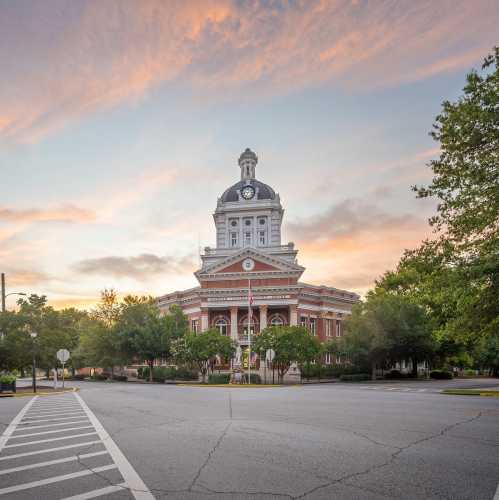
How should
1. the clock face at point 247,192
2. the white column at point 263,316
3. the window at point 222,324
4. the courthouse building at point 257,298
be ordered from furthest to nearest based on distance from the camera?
the clock face at point 247,192, the window at point 222,324, the courthouse building at point 257,298, the white column at point 263,316

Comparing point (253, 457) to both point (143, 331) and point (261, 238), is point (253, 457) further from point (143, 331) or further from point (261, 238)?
point (261, 238)

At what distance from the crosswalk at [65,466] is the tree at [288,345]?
33.0 metres

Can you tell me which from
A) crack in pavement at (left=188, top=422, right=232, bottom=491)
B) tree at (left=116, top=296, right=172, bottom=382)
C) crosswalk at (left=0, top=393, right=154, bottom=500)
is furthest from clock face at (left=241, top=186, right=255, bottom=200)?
crack in pavement at (left=188, top=422, right=232, bottom=491)

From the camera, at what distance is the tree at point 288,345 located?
145ft

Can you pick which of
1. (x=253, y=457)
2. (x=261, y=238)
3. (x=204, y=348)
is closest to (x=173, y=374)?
(x=204, y=348)

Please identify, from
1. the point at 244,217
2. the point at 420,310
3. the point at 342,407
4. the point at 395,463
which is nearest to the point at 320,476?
the point at 395,463

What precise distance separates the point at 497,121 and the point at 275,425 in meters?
11.9

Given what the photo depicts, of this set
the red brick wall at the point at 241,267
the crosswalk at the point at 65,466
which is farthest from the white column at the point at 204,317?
the crosswalk at the point at 65,466

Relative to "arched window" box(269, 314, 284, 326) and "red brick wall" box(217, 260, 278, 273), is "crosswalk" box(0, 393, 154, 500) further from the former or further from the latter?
"arched window" box(269, 314, 284, 326)

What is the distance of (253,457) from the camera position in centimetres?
790

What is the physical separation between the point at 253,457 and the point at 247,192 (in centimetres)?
8038

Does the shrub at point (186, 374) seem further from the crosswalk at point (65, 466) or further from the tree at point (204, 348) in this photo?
the crosswalk at point (65, 466)

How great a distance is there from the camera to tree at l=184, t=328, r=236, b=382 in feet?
154

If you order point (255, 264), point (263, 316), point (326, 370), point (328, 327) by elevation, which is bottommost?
point (326, 370)
